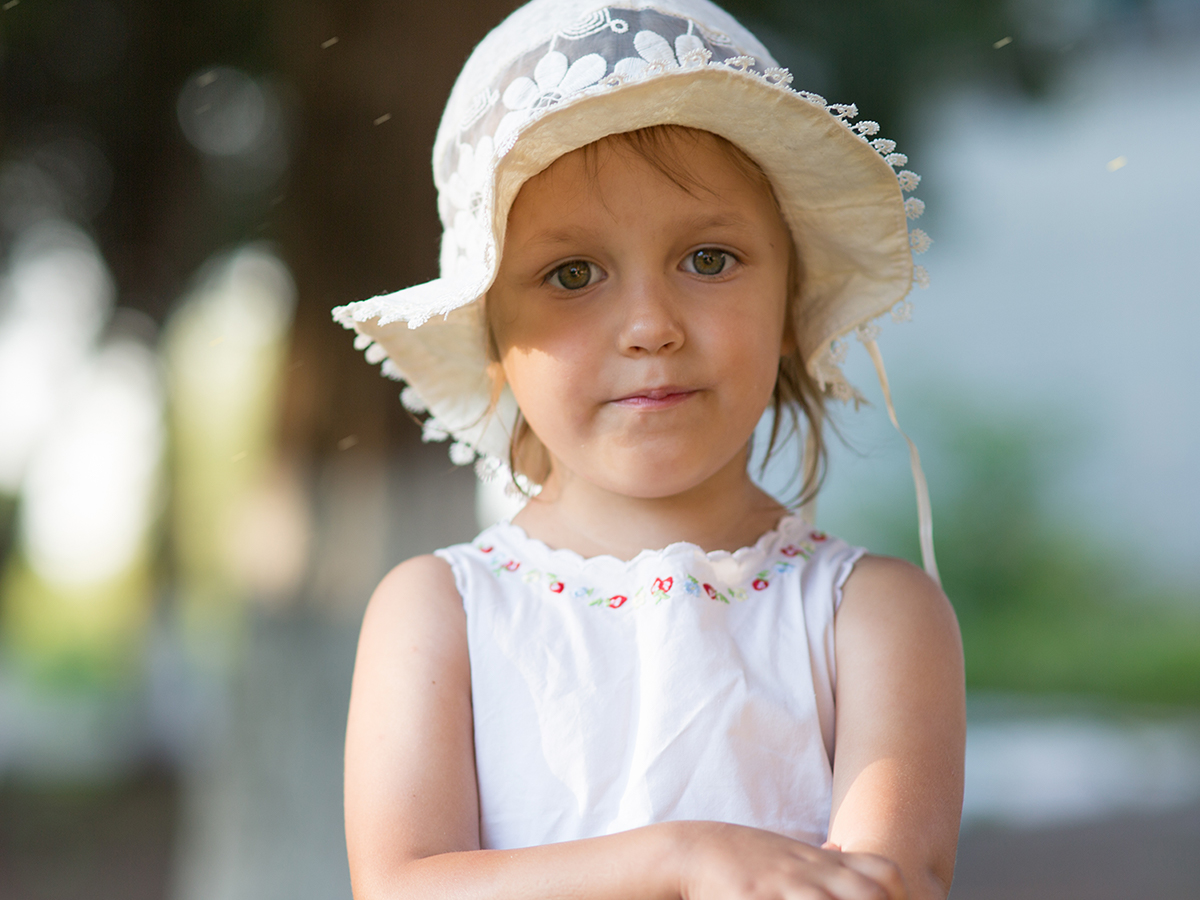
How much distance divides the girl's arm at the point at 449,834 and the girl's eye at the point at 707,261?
18.5 inches

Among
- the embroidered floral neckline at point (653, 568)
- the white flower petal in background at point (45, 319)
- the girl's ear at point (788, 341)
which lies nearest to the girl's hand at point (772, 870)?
the embroidered floral neckline at point (653, 568)

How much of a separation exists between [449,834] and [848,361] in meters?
2.50

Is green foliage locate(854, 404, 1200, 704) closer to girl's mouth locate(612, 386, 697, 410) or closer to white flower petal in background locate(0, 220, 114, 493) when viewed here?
girl's mouth locate(612, 386, 697, 410)

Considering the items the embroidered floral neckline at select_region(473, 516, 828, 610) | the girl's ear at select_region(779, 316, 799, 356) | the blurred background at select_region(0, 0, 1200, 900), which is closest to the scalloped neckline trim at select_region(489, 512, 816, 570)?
the embroidered floral neckline at select_region(473, 516, 828, 610)

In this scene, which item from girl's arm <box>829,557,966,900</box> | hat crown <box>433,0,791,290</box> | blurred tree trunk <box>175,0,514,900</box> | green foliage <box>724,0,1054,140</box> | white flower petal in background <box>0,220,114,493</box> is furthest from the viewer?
white flower petal in background <box>0,220,114,493</box>

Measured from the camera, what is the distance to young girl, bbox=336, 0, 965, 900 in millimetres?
1196

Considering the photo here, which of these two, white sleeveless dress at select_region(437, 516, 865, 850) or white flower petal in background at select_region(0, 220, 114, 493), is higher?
white flower petal in background at select_region(0, 220, 114, 493)

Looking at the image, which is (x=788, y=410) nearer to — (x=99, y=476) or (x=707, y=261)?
(x=707, y=261)

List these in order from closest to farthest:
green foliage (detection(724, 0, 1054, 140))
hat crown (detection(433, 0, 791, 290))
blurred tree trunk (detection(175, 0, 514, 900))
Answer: hat crown (detection(433, 0, 791, 290)), blurred tree trunk (detection(175, 0, 514, 900)), green foliage (detection(724, 0, 1054, 140))

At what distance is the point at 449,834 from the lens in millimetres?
1192

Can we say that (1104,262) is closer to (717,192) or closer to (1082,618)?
(1082,618)

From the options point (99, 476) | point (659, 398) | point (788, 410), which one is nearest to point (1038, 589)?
point (788, 410)

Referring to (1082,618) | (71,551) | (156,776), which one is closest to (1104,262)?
(1082,618)

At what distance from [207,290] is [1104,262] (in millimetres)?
4474
